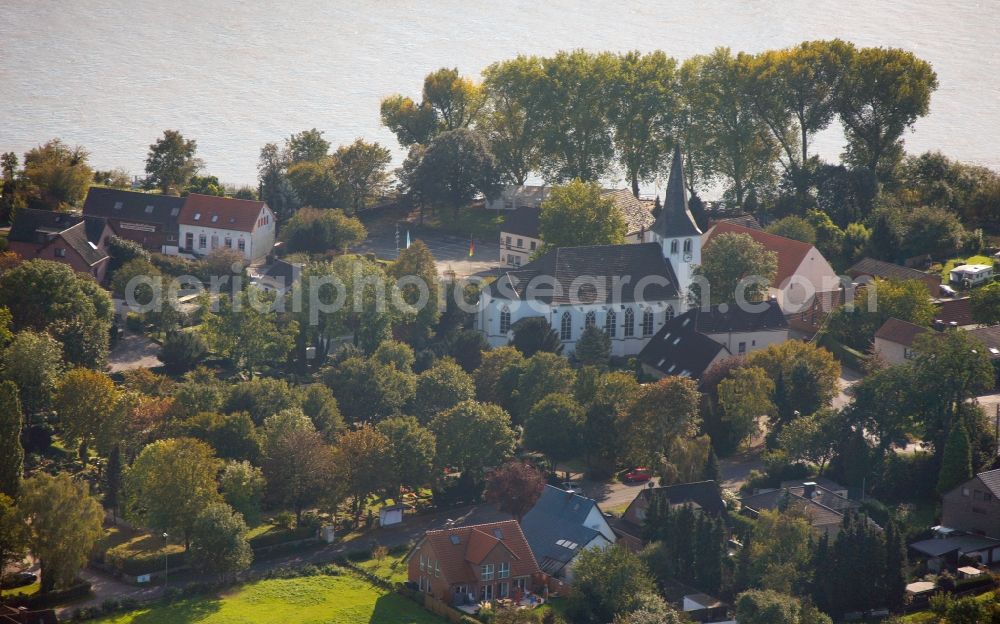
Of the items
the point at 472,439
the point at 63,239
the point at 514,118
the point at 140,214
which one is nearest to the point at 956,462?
the point at 472,439

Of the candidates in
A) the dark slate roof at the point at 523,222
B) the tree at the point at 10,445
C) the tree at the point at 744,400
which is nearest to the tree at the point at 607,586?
the tree at the point at 744,400

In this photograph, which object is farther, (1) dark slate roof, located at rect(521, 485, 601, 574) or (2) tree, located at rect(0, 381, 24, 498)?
(2) tree, located at rect(0, 381, 24, 498)

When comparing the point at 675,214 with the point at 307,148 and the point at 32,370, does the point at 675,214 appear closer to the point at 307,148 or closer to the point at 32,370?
the point at 307,148

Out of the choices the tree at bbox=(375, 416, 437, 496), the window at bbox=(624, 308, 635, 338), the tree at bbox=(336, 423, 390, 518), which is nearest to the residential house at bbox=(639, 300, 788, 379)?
the window at bbox=(624, 308, 635, 338)

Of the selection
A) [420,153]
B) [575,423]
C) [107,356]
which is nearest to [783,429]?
[575,423]

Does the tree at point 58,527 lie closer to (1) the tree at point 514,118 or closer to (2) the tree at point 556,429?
(2) the tree at point 556,429

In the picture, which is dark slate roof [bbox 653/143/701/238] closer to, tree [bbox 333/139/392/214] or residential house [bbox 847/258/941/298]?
residential house [bbox 847/258/941/298]
